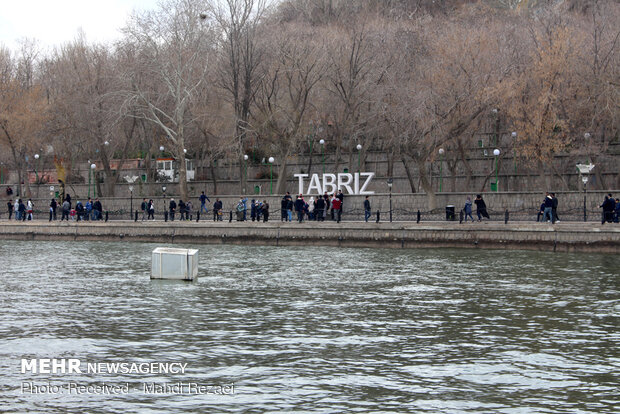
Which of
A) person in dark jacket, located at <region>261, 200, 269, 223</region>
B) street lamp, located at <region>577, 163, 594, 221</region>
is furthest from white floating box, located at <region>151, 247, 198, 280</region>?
street lamp, located at <region>577, 163, 594, 221</region>

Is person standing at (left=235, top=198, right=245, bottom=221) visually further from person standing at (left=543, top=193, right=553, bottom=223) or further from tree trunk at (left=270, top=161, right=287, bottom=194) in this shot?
person standing at (left=543, top=193, right=553, bottom=223)

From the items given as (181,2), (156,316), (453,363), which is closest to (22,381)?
(156,316)

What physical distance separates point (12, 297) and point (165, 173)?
44.2 meters

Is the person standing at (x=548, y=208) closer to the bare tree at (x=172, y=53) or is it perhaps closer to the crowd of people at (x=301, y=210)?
the crowd of people at (x=301, y=210)

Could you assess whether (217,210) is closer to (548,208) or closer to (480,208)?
(480,208)

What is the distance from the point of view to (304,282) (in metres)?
24.0

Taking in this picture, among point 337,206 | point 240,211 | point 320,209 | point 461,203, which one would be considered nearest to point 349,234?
point 337,206

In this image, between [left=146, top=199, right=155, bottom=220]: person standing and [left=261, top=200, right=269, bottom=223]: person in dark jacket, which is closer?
[left=261, top=200, right=269, bottom=223]: person in dark jacket

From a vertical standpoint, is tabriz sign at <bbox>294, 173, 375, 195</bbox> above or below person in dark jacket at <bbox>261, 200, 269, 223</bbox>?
above

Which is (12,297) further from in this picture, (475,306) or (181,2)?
(181,2)

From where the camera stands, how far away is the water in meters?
11.9

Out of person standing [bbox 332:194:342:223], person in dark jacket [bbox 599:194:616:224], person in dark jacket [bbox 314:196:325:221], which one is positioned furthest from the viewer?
person in dark jacket [bbox 314:196:325:221]

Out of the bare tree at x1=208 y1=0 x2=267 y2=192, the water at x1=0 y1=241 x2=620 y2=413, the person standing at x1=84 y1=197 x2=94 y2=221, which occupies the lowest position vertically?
the water at x1=0 y1=241 x2=620 y2=413

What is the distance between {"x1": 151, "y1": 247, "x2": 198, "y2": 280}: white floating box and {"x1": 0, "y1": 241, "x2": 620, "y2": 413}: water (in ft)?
2.04
